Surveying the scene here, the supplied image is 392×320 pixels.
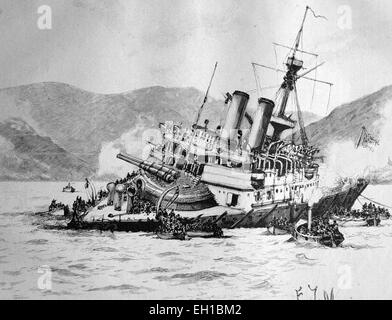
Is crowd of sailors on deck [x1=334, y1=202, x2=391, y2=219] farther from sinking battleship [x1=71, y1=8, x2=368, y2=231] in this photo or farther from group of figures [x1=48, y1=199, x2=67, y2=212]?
group of figures [x1=48, y1=199, x2=67, y2=212]

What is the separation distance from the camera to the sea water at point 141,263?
632cm

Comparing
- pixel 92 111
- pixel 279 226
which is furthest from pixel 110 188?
pixel 279 226

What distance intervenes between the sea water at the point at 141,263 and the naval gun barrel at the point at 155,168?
67 centimetres

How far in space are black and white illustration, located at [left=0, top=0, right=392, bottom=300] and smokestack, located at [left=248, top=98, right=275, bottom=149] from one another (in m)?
0.01

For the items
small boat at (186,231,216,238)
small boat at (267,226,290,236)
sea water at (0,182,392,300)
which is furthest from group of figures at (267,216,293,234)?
small boat at (186,231,216,238)

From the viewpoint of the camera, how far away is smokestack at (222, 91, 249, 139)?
21.7 ft

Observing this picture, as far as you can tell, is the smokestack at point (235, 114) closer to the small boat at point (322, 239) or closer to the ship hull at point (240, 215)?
the ship hull at point (240, 215)

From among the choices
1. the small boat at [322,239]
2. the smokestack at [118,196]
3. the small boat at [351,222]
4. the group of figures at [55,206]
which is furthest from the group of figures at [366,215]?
the group of figures at [55,206]

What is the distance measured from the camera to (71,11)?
21.1 feet

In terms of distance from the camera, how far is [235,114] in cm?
664

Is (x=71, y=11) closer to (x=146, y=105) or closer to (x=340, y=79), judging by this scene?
(x=146, y=105)

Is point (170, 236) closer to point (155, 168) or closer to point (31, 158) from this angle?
point (155, 168)

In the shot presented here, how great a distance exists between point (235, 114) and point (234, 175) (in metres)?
0.74
